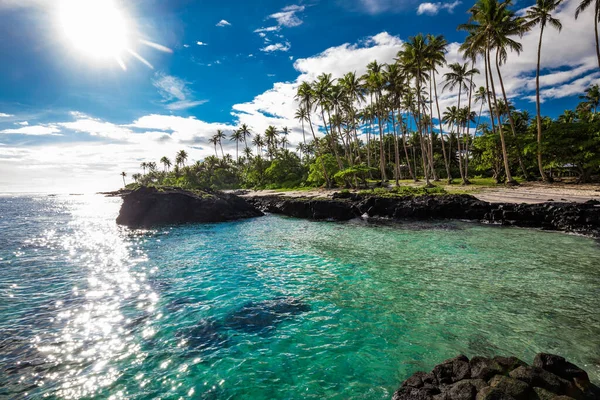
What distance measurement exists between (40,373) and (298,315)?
18.4ft

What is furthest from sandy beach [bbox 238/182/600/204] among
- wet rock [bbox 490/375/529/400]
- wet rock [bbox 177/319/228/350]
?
wet rock [bbox 177/319/228/350]

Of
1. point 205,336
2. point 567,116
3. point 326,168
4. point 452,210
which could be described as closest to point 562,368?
point 205,336

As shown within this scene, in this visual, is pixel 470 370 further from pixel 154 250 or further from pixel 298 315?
pixel 154 250

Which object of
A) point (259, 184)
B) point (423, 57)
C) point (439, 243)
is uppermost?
point (423, 57)

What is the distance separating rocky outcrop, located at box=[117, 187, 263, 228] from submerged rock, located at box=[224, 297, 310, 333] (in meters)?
22.5

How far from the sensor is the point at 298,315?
7.43 m

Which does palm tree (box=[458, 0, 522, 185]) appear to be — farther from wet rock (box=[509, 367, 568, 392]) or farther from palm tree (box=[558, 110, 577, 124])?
wet rock (box=[509, 367, 568, 392])

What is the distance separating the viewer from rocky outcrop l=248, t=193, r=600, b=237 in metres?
17.3

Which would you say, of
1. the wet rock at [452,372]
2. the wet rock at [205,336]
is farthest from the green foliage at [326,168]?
the wet rock at [452,372]

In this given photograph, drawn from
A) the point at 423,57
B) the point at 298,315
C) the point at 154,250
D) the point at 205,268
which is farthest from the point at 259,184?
the point at 298,315

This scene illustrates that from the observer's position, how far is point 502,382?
3.55 metres

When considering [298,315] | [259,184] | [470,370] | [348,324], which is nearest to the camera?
[470,370]

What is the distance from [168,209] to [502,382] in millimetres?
30306

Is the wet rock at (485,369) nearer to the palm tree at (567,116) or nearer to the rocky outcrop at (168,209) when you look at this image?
the rocky outcrop at (168,209)
